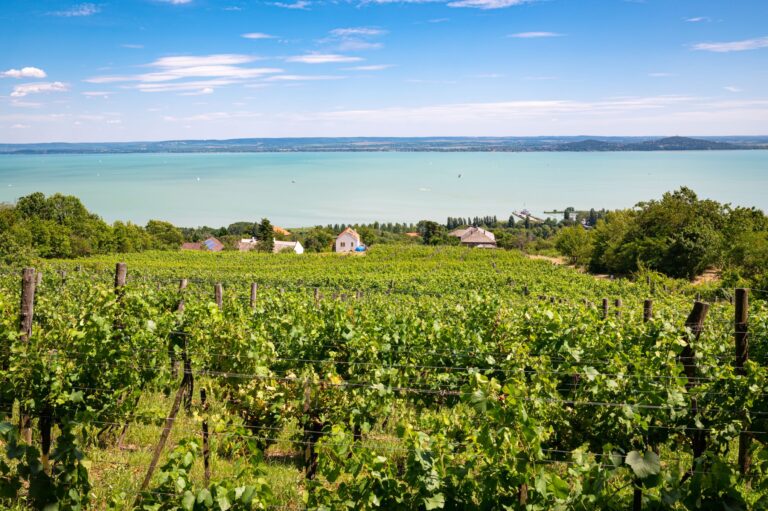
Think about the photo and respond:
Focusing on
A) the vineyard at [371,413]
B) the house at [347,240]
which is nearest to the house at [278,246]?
the house at [347,240]

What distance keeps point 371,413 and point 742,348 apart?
3.65 metres

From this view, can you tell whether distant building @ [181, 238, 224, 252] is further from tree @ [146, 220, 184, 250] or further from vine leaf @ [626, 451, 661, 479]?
vine leaf @ [626, 451, 661, 479]

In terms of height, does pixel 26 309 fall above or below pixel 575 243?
above

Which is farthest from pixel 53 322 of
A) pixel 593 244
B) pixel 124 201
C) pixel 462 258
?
pixel 124 201

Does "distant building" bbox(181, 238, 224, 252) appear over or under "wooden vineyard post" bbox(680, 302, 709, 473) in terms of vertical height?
under

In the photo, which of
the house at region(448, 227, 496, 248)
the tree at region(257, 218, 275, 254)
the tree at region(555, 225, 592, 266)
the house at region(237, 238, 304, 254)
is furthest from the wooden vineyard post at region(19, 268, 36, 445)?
the house at region(448, 227, 496, 248)

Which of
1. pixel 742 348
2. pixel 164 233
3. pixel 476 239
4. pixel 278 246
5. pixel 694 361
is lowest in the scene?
pixel 278 246

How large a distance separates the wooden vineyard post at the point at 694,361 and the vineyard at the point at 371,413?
21 mm

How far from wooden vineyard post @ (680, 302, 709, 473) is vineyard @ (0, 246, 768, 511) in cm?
2

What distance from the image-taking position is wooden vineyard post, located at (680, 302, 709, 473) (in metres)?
4.75

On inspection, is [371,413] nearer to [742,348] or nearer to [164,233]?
[742,348]

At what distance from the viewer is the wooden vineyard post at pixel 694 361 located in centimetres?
475

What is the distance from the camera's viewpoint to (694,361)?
5578 millimetres

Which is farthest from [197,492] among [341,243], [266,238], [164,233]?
[266,238]
